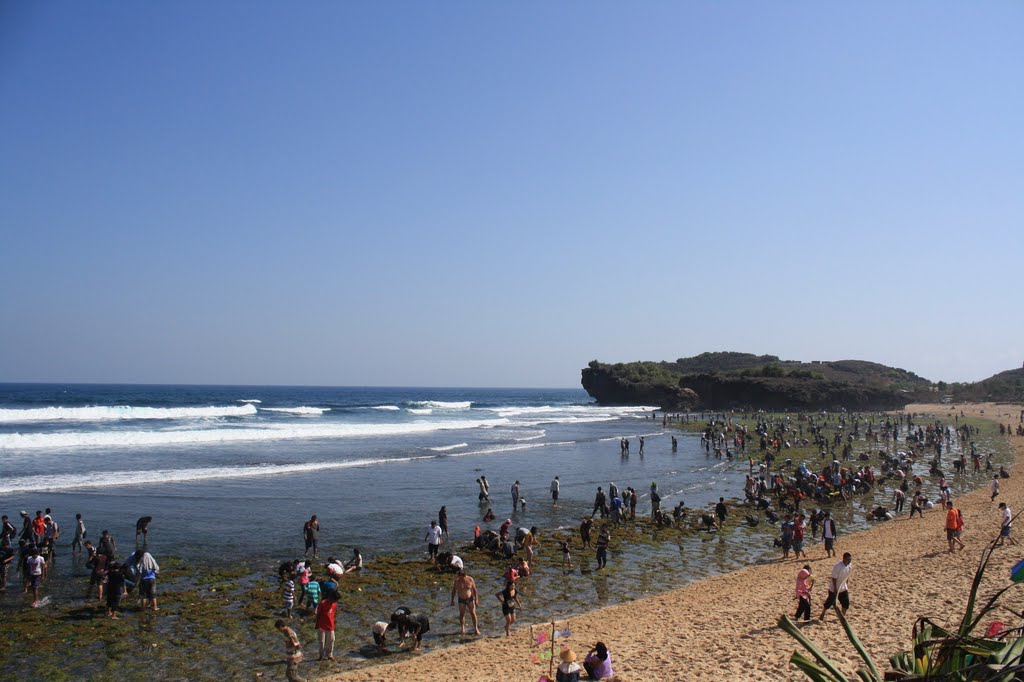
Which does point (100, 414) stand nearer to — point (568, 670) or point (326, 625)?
point (326, 625)

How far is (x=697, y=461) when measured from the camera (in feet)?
137

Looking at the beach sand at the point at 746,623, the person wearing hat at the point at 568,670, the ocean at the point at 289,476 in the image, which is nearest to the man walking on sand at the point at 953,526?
the beach sand at the point at 746,623

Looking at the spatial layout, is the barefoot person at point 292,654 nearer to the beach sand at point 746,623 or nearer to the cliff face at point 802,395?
the beach sand at point 746,623

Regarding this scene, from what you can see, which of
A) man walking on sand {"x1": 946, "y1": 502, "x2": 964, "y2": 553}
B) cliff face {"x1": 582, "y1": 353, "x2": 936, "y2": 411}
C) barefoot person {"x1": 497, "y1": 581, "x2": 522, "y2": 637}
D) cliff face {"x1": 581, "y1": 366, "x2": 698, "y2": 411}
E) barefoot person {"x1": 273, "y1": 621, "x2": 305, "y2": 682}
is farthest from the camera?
cliff face {"x1": 581, "y1": 366, "x2": 698, "y2": 411}

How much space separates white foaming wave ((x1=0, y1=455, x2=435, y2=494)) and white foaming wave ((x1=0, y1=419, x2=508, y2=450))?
42.0ft

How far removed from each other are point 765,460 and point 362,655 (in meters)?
31.3

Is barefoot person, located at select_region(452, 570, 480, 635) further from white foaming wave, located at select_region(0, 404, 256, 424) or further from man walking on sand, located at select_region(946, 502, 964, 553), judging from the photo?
white foaming wave, located at select_region(0, 404, 256, 424)

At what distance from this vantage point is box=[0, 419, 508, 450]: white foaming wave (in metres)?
42.6

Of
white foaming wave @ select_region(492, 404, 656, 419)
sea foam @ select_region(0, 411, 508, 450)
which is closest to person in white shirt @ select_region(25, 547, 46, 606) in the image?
sea foam @ select_region(0, 411, 508, 450)

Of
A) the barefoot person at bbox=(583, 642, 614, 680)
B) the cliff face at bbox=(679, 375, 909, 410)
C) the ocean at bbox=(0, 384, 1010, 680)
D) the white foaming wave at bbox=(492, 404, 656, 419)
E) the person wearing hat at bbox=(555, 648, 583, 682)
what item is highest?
the cliff face at bbox=(679, 375, 909, 410)

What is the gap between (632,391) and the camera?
118 metres

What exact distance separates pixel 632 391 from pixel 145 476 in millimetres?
95238

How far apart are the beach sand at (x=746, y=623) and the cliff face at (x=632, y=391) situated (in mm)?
87451

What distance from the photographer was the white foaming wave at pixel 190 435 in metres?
42.6
